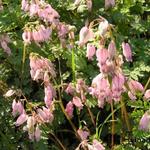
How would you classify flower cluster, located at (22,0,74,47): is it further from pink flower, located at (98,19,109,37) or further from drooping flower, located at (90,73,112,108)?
pink flower, located at (98,19,109,37)

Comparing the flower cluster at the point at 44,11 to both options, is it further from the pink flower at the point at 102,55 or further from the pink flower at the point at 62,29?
the pink flower at the point at 102,55

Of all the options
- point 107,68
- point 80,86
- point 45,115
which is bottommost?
point 45,115

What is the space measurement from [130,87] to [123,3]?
5.88 ft

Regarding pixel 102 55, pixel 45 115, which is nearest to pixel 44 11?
pixel 45 115

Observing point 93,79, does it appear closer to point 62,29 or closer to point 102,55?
point 102,55

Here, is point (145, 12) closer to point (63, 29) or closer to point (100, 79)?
point (63, 29)

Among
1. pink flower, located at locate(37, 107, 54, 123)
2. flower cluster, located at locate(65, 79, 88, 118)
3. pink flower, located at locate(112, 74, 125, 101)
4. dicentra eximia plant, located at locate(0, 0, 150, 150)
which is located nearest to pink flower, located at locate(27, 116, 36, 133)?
dicentra eximia plant, located at locate(0, 0, 150, 150)

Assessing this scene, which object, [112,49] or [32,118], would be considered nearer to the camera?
[112,49]

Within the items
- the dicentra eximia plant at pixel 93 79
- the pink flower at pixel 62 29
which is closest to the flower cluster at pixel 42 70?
the dicentra eximia plant at pixel 93 79

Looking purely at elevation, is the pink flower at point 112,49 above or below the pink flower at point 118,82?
above

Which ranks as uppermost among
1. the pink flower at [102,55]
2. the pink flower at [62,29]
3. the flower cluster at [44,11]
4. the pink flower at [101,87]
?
the flower cluster at [44,11]

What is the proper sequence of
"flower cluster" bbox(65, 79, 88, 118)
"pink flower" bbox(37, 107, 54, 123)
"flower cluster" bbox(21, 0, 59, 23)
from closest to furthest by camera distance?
"pink flower" bbox(37, 107, 54, 123)
"flower cluster" bbox(65, 79, 88, 118)
"flower cluster" bbox(21, 0, 59, 23)

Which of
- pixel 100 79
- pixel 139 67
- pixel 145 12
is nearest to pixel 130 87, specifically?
pixel 100 79

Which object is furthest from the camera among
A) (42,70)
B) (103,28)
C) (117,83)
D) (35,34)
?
(35,34)
